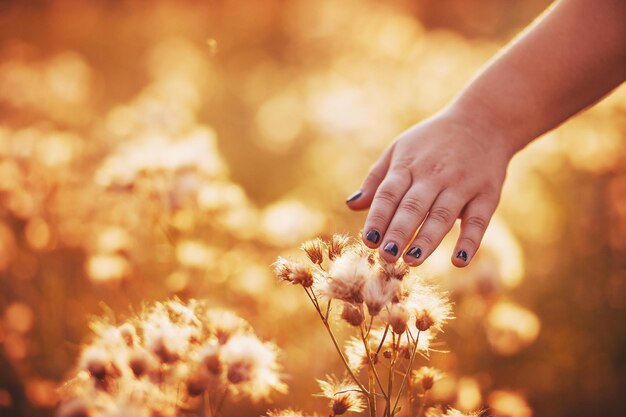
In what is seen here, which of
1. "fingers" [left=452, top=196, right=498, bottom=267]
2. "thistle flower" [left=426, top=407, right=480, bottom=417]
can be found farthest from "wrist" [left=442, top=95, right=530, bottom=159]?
"thistle flower" [left=426, top=407, right=480, bottom=417]

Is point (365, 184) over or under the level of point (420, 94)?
under

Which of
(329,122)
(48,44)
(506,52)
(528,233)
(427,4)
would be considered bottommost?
(506,52)

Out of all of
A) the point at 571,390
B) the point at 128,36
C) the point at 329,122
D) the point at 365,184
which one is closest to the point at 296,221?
the point at 365,184

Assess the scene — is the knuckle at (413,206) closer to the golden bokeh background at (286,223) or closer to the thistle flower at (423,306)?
the thistle flower at (423,306)

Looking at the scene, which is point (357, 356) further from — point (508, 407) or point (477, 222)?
point (508, 407)

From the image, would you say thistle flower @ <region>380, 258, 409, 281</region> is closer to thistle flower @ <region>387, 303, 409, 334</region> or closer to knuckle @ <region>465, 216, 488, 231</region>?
thistle flower @ <region>387, 303, 409, 334</region>

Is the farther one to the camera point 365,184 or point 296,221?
point 296,221

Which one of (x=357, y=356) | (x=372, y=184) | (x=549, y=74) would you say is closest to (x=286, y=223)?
(x=372, y=184)

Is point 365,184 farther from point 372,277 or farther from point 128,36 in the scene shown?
point 128,36
